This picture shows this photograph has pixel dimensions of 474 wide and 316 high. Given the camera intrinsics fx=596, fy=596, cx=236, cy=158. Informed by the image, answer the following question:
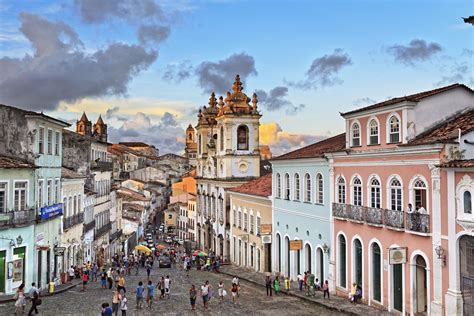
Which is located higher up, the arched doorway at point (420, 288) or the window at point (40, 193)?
the window at point (40, 193)

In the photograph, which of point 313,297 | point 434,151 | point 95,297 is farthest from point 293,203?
point 434,151

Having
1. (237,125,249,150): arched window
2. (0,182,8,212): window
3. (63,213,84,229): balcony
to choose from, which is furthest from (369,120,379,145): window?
(237,125,249,150): arched window

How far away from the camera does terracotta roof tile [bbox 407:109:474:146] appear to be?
20.6 m

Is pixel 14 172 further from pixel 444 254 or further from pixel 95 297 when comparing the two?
pixel 444 254

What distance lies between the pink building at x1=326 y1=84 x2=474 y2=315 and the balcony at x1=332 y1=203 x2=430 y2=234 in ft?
0.12

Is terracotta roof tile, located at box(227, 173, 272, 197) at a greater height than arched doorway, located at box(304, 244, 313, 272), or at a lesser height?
greater

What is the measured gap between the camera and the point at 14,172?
2834cm

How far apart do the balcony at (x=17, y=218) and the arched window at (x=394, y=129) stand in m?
17.4

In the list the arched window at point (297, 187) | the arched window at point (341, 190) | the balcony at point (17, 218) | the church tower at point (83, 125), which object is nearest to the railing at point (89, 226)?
the balcony at point (17, 218)

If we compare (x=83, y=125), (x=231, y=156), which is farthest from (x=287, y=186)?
(x=83, y=125)

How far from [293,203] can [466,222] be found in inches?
613

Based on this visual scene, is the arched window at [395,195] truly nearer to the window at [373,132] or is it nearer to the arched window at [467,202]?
the window at [373,132]

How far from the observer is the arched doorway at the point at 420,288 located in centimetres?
2227

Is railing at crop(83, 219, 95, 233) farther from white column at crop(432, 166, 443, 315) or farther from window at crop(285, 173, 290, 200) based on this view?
white column at crop(432, 166, 443, 315)
